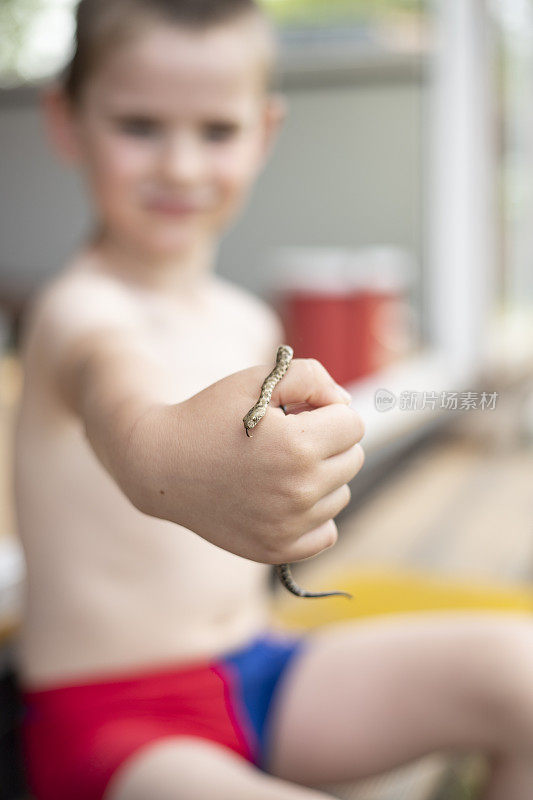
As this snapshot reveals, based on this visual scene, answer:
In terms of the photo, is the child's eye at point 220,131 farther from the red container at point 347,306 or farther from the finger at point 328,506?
the red container at point 347,306

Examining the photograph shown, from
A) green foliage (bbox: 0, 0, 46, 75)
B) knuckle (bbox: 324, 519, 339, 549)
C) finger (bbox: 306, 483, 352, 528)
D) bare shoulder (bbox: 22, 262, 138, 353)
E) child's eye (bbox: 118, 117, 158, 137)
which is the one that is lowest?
knuckle (bbox: 324, 519, 339, 549)

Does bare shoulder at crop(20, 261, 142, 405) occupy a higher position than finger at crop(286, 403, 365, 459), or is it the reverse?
finger at crop(286, 403, 365, 459)

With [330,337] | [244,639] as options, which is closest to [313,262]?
[330,337]

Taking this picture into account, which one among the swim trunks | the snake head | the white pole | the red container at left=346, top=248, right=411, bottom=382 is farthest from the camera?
the white pole

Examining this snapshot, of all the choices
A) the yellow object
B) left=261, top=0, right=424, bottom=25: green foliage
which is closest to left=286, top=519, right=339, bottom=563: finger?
the yellow object

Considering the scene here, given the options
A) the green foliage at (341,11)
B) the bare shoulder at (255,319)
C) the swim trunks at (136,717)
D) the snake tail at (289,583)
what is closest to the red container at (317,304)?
the green foliage at (341,11)

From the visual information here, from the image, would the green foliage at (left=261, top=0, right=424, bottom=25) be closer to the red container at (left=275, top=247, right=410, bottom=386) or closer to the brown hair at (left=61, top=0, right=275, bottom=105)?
the red container at (left=275, top=247, right=410, bottom=386)

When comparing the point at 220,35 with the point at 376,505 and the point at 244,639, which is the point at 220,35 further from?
the point at 376,505

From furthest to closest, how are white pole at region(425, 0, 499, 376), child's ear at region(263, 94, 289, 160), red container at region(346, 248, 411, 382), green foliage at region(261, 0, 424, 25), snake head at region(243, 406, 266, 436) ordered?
white pole at region(425, 0, 499, 376) → green foliage at region(261, 0, 424, 25) → red container at region(346, 248, 411, 382) → child's ear at region(263, 94, 289, 160) → snake head at region(243, 406, 266, 436)

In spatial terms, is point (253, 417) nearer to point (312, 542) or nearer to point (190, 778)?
point (312, 542)
